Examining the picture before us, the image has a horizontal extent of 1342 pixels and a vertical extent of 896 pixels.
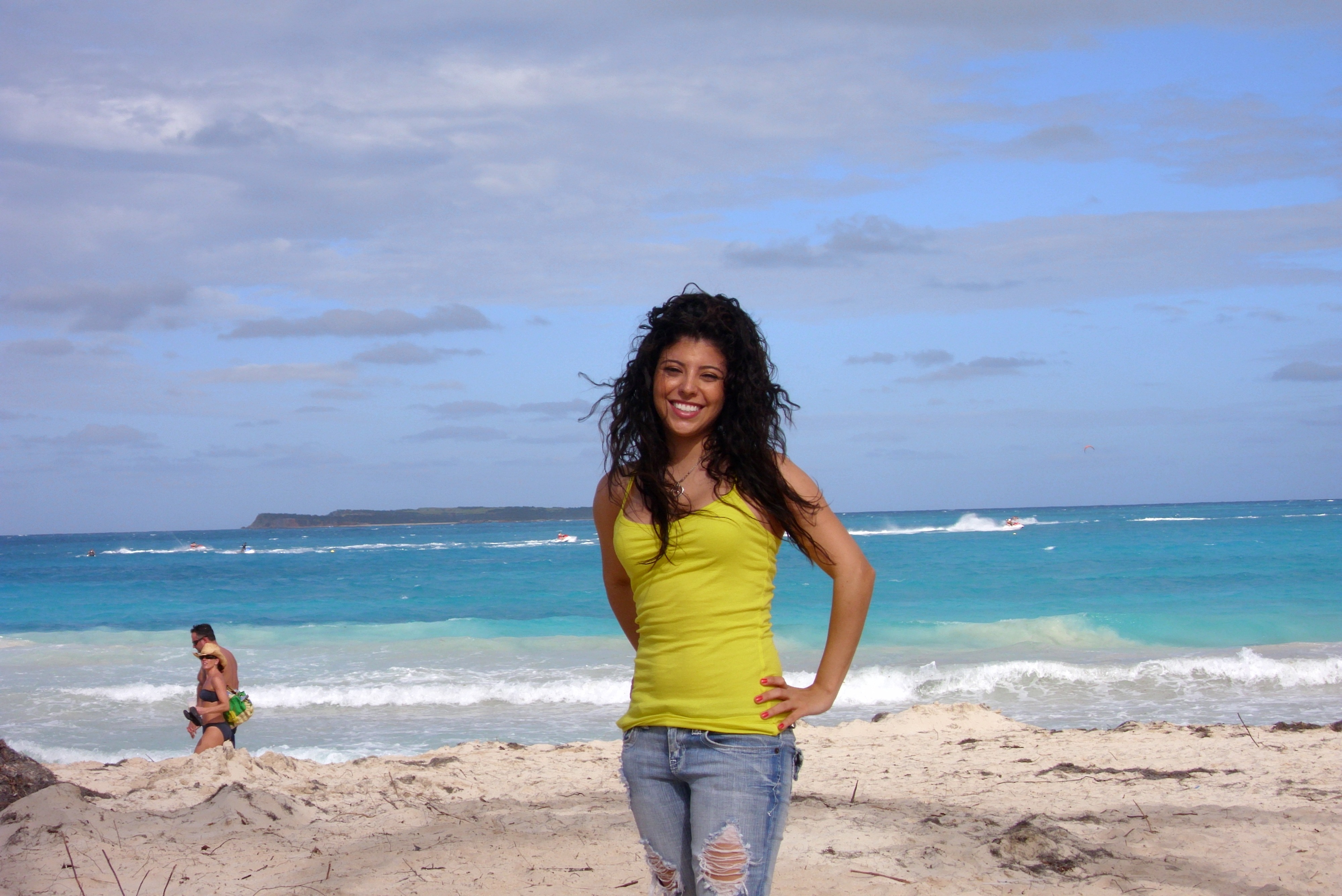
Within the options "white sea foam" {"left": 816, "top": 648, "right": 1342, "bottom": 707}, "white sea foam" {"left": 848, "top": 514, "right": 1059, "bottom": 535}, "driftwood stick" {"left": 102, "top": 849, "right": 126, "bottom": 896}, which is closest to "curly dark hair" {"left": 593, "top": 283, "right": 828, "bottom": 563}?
"driftwood stick" {"left": 102, "top": 849, "right": 126, "bottom": 896}

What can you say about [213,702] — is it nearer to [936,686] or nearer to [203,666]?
[203,666]

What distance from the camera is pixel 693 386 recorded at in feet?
7.64

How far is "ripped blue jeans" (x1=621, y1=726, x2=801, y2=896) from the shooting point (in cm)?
208

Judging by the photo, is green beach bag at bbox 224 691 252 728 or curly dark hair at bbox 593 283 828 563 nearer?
curly dark hair at bbox 593 283 828 563

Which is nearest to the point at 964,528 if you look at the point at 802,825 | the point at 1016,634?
the point at 1016,634

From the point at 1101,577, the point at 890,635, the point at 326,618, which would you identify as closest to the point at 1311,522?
the point at 1101,577

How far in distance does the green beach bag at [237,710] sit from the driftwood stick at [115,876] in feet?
13.5

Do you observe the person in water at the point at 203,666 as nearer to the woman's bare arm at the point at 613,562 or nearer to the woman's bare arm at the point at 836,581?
the woman's bare arm at the point at 613,562

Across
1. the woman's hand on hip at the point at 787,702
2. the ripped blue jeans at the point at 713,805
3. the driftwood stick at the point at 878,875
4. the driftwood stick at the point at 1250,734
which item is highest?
the woman's hand on hip at the point at 787,702

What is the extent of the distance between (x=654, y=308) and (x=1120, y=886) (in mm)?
3226

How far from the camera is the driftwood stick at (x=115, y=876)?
4129 mm

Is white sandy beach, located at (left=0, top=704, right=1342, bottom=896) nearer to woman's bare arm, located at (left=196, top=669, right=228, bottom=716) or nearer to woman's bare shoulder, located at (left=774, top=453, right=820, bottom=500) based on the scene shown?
woman's bare arm, located at (left=196, top=669, right=228, bottom=716)

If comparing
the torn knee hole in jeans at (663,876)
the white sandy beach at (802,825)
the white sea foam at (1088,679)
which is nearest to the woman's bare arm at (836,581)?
the torn knee hole in jeans at (663,876)

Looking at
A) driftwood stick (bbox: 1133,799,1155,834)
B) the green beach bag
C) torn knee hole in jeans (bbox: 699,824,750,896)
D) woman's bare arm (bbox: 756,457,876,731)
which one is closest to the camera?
torn knee hole in jeans (bbox: 699,824,750,896)
